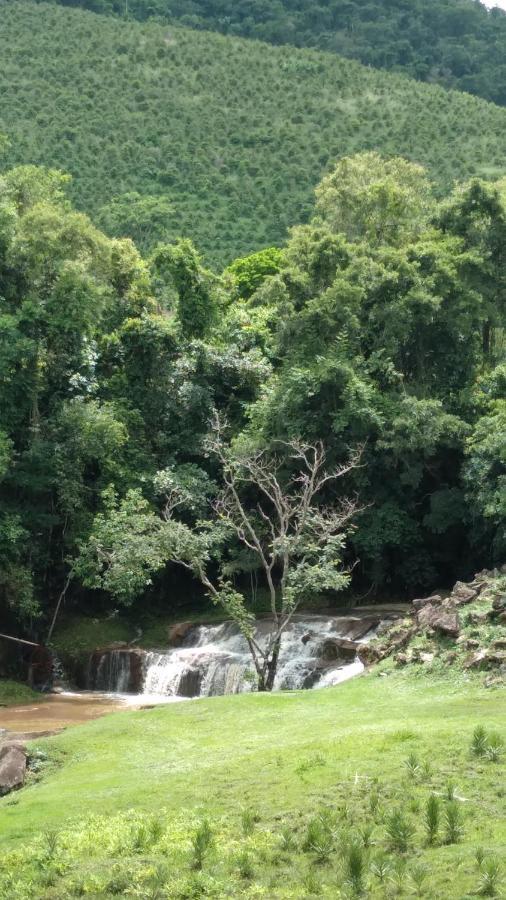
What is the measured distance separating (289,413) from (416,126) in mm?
52118

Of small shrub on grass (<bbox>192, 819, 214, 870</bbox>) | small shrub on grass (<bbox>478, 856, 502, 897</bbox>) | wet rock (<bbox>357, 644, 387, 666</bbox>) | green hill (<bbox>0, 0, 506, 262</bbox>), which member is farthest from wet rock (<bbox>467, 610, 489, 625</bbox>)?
green hill (<bbox>0, 0, 506, 262</bbox>)

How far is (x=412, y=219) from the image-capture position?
38.3m

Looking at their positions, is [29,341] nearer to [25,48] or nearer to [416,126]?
[416,126]

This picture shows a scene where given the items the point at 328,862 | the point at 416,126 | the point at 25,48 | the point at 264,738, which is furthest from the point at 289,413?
the point at 25,48

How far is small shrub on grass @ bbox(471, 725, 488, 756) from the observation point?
13.1m

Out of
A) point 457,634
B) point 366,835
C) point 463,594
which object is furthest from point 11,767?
point 463,594

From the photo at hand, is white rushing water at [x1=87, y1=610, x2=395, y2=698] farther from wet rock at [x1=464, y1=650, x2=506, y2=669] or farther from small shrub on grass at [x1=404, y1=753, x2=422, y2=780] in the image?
small shrub on grass at [x1=404, y1=753, x2=422, y2=780]

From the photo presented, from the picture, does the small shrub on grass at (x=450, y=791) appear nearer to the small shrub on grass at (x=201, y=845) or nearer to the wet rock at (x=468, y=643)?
the small shrub on grass at (x=201, y=845)

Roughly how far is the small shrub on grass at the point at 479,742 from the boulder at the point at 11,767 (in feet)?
20.2

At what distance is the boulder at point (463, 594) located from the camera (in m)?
22.1

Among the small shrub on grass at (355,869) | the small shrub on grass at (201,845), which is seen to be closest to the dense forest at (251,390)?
the small shrub on grass at (201,845)

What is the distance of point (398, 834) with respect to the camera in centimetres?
1089

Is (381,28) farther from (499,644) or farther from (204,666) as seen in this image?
(499,644)

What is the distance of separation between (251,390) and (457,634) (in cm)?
1843
